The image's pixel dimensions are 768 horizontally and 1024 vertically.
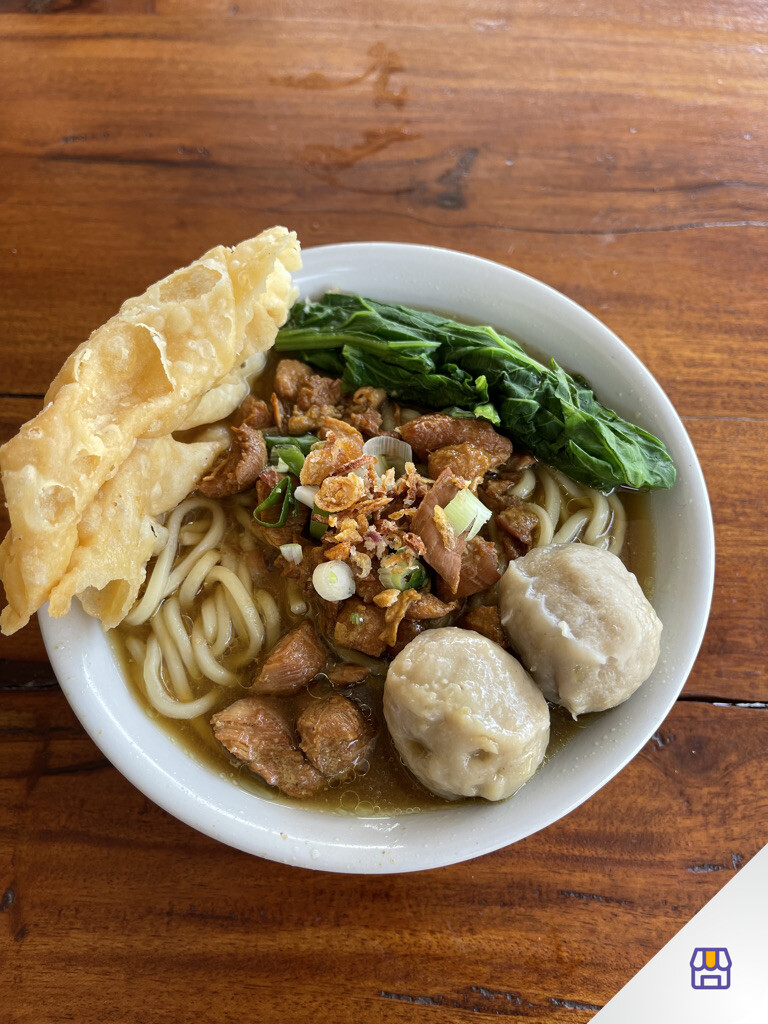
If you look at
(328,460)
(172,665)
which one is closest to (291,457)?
(328,460)

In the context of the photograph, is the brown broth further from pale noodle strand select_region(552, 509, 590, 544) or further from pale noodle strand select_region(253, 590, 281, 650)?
pale noodle strand select_region(552, 509, 590, 544)

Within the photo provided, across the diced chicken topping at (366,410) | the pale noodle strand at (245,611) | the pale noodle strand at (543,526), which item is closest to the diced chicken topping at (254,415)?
→ the diced chicken topping at (366,410)

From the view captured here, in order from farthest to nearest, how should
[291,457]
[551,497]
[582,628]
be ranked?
[551,497] < [291,457] < [582,628]

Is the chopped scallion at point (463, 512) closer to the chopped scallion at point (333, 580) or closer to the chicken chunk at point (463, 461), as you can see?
the chicken chunk at point (463, 461)

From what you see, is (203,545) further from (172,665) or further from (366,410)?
(366,410)

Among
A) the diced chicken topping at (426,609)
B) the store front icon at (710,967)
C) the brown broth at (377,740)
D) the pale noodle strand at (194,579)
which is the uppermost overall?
the diced chicken topping at (426,609)
